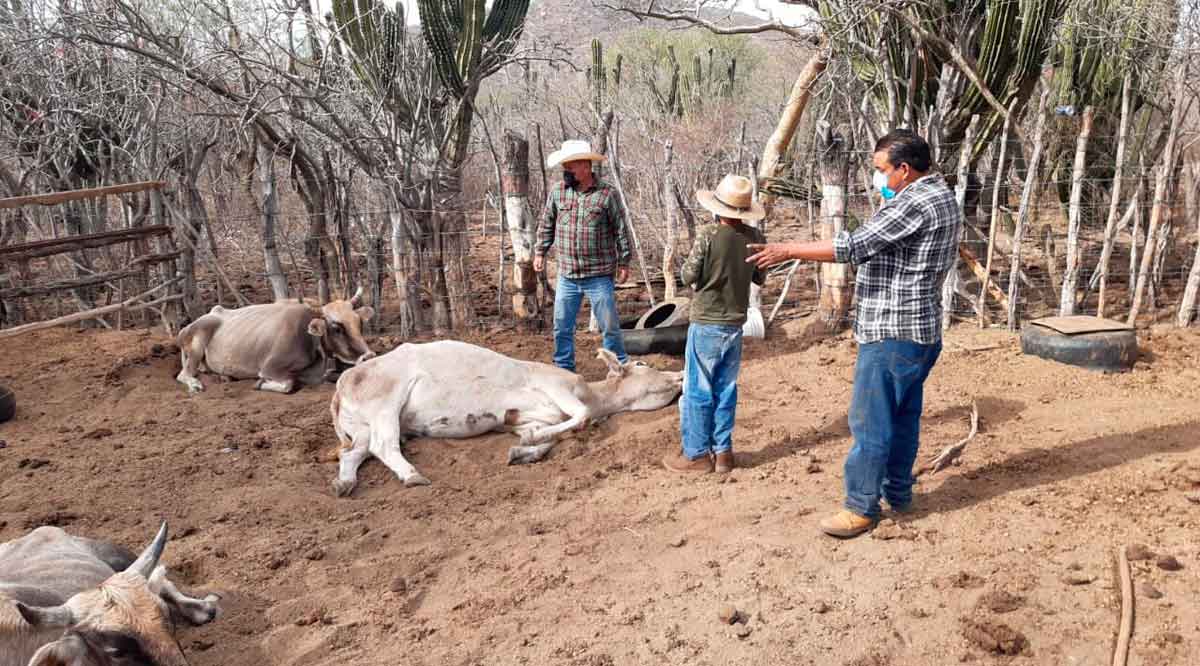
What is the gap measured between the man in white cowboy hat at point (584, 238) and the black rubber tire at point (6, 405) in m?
4.13

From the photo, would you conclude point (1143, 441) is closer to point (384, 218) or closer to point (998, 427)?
point (998, 427)

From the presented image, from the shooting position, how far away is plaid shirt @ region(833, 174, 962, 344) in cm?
356

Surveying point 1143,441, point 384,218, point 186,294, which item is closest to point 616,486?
point 1143,441

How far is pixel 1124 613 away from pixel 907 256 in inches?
64.1

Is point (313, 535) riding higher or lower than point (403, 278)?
lower

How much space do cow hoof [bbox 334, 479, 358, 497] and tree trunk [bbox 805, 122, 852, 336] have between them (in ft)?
15.1

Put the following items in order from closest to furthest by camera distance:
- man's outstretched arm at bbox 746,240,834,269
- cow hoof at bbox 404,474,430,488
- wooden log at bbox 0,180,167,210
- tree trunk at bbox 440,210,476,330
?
1. man's outstretched arm at bbox 746,240,834,269
2. cow hoof at bbox 404,474,430,488
3. wooden log at bbox 0,180,167,210
4. tree trunk at bbox 440,210,476,330

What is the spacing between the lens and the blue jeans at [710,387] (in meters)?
4.61

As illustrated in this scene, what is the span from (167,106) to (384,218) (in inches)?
143

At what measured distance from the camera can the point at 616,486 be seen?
4.79 metres

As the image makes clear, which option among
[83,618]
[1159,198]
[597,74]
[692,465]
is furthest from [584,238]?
[597,74]

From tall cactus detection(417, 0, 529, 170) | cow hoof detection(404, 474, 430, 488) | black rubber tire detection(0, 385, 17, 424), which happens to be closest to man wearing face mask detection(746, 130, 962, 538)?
cow hoof detection(404, 474, 430, 488)

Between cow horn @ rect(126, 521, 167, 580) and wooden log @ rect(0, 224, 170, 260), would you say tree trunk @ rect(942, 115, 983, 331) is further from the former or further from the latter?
wooden log @ rect(0, 224, 170, 260)

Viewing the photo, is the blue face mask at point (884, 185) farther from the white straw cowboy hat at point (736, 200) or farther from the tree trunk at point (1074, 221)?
the tree trunk at point (1074, 221)
